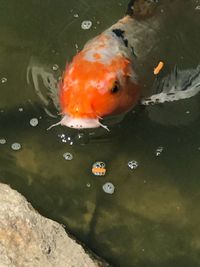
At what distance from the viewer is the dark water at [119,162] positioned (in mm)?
4637

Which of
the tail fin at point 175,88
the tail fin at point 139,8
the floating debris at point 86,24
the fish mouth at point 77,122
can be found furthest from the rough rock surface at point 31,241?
the floating debris at point 86,24

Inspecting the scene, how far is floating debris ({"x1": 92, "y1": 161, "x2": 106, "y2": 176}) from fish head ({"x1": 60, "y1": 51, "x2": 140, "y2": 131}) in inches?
17.7

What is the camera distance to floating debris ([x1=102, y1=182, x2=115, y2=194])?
190 inches

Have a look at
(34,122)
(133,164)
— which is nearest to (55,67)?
(34,122)

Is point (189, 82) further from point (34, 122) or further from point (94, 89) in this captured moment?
point (34, 122)

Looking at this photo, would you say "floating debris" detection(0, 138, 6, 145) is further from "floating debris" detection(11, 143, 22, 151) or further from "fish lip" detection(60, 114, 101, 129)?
"fish lip" detection(60, 114, 101, 129)

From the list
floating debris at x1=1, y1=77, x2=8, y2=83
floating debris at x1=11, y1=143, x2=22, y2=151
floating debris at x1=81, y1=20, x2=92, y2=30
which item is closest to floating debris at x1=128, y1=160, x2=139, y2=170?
floating debris at x1=11, y1=143, x2=22, y2=151

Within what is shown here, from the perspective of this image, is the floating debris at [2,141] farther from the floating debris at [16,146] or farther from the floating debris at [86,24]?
the floating debris at [86,24]

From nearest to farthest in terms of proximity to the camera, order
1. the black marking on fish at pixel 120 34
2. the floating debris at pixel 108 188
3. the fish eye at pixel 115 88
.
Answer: the fish eye at pixel 115 88
the floating debris at pixel 108 188
the black marking on fish at pixel 120 34

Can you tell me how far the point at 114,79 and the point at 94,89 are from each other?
197 mm

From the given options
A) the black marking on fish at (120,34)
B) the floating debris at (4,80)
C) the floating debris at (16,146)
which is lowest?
the floating debris at (16,146)

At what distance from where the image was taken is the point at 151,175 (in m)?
4.95

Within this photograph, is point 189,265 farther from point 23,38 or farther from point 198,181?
point 23,38

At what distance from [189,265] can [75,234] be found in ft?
2.79
